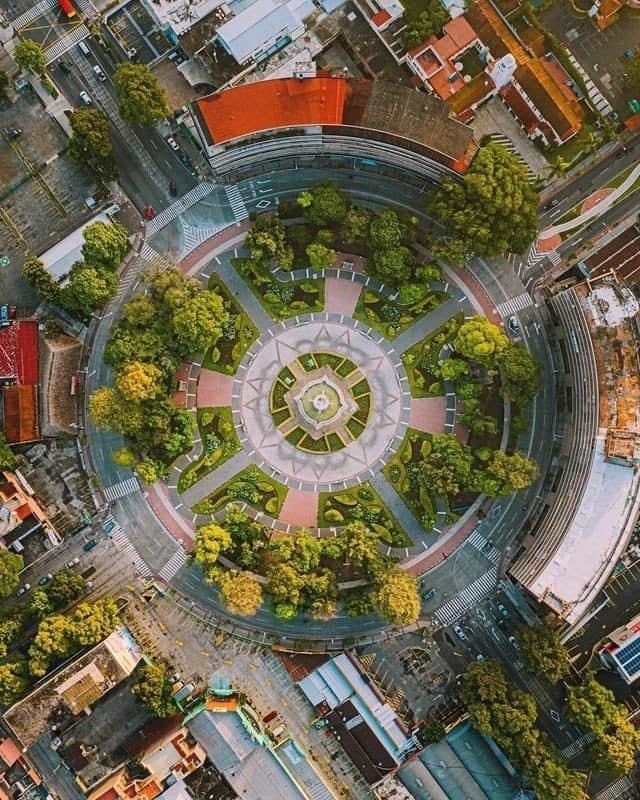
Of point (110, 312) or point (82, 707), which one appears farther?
point (110, 312)

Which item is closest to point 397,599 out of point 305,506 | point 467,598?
point 467,598

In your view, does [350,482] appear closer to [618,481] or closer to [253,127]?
[618,481]

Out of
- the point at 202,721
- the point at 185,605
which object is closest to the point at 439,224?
the point at 185,605

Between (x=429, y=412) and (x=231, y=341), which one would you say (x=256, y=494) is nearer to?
(x=231, y=341)

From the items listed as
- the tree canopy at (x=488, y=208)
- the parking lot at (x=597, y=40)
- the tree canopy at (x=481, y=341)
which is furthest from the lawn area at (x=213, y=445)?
the parking lot at (x=597, y=40)

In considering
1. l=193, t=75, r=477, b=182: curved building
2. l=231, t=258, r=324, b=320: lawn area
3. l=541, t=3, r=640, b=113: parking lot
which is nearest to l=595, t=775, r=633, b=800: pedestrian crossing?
l=231, t=258, r=324, b=320: lawn area

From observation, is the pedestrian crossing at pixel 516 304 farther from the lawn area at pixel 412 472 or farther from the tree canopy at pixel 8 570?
the tree canopy at pixel 8 570
